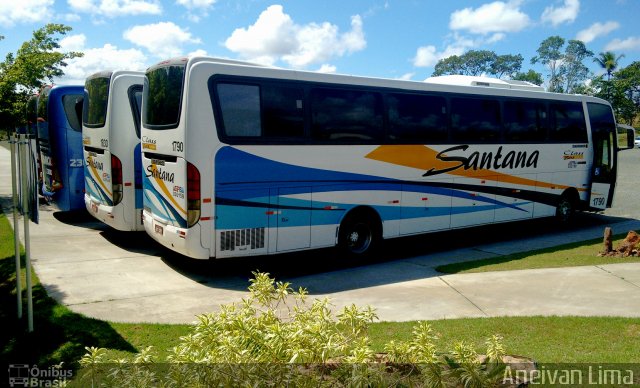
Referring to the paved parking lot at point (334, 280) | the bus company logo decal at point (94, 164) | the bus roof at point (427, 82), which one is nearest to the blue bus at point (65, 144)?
the paved parking lot at point (334, 280)

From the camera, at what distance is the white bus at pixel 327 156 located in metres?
8.16

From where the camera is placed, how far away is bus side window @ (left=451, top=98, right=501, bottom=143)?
11.2 metres

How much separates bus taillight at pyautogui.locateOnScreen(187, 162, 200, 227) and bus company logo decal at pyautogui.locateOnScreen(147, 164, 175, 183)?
1.74 feet

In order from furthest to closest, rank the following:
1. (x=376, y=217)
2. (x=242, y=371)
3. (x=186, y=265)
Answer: (x=376, y=217) < (x=186, y=265) < (x=242, y=371)

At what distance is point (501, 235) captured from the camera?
1328cm

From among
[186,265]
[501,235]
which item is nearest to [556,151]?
[501,235]

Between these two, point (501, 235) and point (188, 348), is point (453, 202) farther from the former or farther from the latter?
point (188, 348)

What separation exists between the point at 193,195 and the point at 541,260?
6491 millimetres

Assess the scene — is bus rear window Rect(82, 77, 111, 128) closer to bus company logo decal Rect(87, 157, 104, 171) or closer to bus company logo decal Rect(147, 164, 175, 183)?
bus company logo decal Rect(87, 157, 104, 171)

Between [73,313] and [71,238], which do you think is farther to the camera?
[71,238]

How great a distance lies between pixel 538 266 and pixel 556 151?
468 cm

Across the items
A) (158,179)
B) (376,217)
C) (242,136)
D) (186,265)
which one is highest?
(242,136)

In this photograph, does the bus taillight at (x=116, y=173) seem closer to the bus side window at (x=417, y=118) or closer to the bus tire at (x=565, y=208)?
the bus side window at (x=417, y=118)

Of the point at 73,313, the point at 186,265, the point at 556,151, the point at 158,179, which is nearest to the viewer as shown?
the point at 73,313
